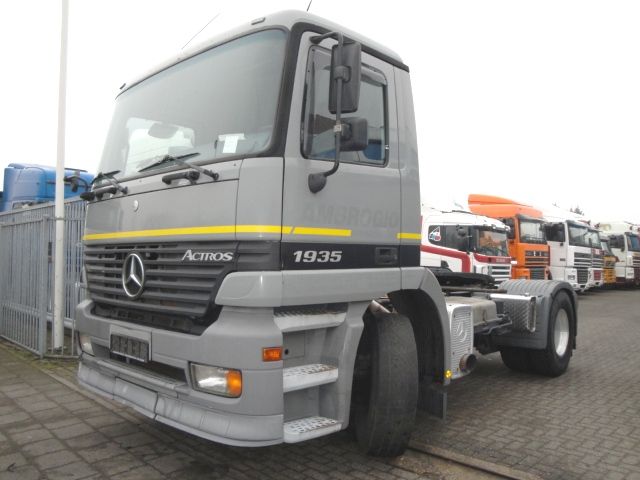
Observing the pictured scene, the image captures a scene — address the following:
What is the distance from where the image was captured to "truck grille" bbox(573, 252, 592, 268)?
17391mm

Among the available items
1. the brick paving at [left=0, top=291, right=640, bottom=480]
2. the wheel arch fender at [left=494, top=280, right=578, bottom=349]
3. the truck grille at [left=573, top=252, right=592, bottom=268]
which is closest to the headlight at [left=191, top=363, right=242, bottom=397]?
the brick paving at [left=0, top=291, right=640, bottom=480]

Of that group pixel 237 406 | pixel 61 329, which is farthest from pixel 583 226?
pixel 237 406

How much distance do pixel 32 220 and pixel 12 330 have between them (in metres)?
1.77

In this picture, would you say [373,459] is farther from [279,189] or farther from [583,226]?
[583,226]

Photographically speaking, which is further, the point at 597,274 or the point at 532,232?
the point at 597,274

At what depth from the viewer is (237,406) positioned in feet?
9.48

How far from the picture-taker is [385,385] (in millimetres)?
3557

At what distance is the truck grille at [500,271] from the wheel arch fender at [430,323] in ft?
30.4

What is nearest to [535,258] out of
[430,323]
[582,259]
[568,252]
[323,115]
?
[568,252]

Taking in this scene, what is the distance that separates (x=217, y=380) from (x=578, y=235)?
17776mm

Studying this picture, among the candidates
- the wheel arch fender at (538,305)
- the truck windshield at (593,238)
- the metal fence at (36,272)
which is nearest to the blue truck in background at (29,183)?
the metal fence at (36,272)

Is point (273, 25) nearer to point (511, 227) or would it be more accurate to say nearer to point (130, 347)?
point (130, 347)

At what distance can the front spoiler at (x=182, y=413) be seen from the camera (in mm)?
2869

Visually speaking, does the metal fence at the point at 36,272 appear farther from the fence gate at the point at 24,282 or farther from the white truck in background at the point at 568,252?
the white truck in background at the point at 568,252
